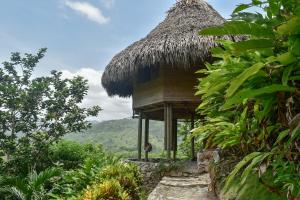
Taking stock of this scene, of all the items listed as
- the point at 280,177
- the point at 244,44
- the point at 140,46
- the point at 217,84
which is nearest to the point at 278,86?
the point at 244,44

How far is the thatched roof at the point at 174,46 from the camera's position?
9.30m

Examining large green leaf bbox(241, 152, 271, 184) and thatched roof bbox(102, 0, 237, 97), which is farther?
thatched roof bbox(102, 0, 237, 97)

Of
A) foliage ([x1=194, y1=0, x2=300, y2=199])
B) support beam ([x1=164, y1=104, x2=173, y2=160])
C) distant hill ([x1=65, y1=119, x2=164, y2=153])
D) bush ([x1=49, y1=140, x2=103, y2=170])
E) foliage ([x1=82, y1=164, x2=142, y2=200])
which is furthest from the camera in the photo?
distant hill ([x1=65, y1=119, x2=164, y2=153])

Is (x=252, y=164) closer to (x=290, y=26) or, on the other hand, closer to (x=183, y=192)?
(x=290, y=26)

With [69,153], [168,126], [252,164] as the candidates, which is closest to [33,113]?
[69,153]

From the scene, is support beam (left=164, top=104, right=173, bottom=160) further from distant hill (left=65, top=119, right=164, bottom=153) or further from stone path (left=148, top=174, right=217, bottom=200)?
distant hill (left=65, top=119, right=164, bottom=153)

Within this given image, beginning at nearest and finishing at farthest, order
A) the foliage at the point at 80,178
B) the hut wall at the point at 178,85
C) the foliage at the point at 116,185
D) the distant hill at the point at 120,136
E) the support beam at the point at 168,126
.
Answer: the foliage at the point at 116,185
the foliage at the point at 80,178
the support beam at the point at 168,126
the hut wall at the point at 178,85
the distant hill at the point at 120,136

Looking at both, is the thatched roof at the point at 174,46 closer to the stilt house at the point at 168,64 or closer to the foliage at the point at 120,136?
the stilt house at the point at 168,64

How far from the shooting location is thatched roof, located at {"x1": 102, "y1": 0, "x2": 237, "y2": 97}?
9.30m

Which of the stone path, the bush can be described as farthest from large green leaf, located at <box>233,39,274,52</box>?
the bush

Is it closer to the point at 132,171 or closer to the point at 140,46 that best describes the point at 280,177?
the point at 132,171

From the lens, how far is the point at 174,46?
30.7 ft

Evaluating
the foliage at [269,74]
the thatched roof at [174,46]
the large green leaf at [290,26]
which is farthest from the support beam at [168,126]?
the large green leaf at [290,26]

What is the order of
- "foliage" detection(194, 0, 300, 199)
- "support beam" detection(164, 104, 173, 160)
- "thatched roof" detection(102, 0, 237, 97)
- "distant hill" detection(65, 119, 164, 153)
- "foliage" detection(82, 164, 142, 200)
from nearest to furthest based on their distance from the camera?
"foliage" detection(194, 0, 300, 199) → "foliage" detection(82, 164, 142, 200) → "thatched roof" detection(102, 0, 237, 97) → "support beam" detection(164, 104, 173, 160) → "distant hill" detection(65, 119, 164, 153)
